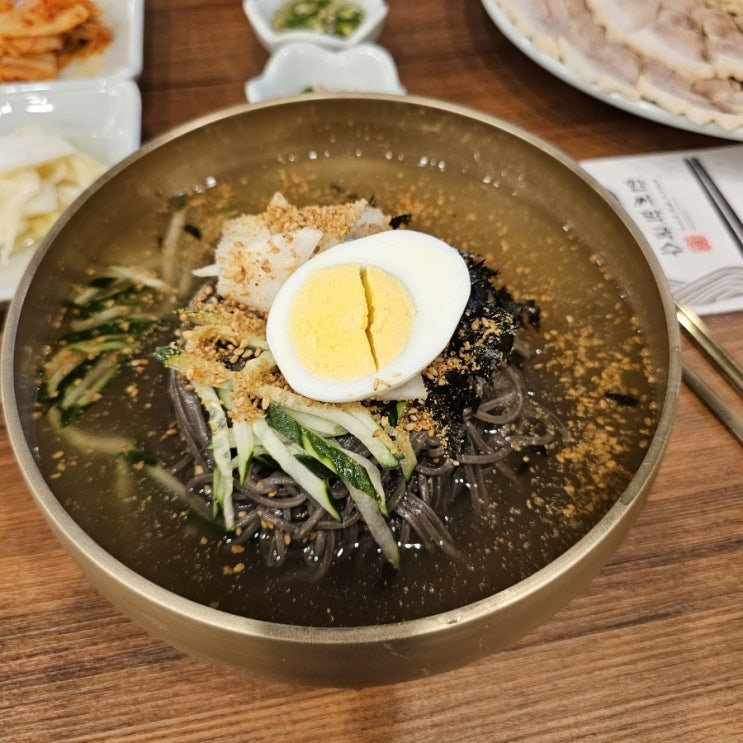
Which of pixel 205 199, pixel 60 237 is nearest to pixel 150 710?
pixel 60 237

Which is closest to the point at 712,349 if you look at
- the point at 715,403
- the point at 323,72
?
the point at 715,403

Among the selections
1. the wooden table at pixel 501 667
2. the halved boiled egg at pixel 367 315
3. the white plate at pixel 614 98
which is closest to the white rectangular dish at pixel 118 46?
the white plate at pixel 614 98

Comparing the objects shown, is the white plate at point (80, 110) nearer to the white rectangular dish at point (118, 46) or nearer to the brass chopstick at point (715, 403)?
the white rectangular dish at point (118, 46)

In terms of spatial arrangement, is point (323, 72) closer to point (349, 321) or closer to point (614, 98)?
point (614, 98)

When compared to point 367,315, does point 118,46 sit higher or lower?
lower

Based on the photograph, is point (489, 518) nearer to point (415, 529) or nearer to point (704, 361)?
point (415, 529)

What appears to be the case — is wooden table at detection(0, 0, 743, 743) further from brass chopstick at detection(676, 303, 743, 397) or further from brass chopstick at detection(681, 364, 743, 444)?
brass chopstick at detection(676, 303, 743, 397)
